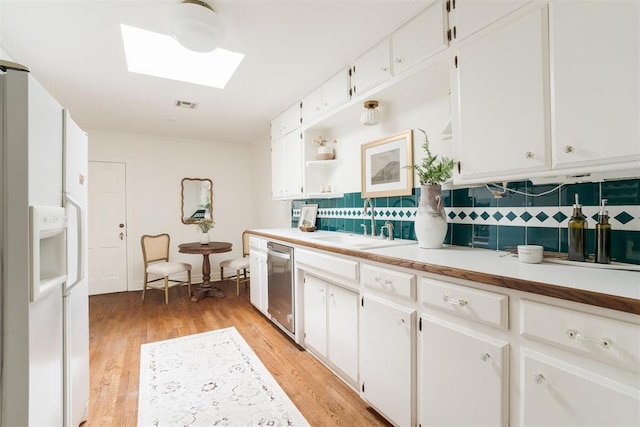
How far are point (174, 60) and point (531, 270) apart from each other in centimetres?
306

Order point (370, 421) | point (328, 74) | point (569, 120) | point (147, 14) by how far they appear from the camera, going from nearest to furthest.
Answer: point (569, 120), point (370, 421), point (147, 14), point (328, 74)

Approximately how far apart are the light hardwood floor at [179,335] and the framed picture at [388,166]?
151 centimetres

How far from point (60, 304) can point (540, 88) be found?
232cm

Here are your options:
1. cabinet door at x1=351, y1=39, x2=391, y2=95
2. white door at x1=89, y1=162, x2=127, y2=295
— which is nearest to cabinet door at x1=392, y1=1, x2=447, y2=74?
cabinet door at x1=351, y1=39, x2=391, y2=95

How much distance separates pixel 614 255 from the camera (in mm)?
1256

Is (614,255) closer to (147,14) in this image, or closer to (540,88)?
(540,88)

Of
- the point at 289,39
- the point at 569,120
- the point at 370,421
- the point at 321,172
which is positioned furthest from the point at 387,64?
the point at 370,421

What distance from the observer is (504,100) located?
1.40m

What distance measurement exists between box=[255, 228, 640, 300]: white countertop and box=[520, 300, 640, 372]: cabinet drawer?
89mm

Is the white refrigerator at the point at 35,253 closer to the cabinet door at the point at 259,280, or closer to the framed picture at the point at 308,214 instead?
Result: the cabinet door at the point at 259,280

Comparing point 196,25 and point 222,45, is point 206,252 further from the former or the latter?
point 196,25

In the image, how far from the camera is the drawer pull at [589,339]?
33.0 inches

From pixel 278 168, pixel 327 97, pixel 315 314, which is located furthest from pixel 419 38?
pixel 278 168

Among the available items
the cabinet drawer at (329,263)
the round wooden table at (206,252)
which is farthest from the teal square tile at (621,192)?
the round wooden table at (206,252)
